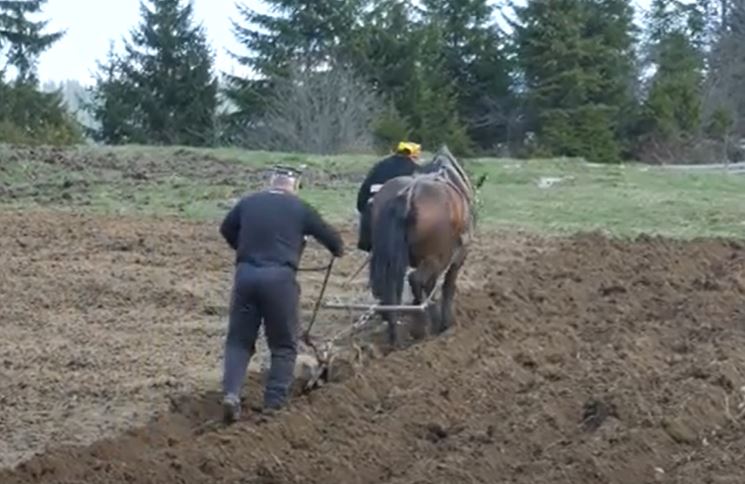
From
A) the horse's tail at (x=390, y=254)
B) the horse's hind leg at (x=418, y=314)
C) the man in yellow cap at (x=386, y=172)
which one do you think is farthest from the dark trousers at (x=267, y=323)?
the man in yellow cap at (x=386, y=172)

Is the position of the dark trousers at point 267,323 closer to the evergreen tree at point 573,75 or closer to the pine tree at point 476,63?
the evergreen tree at point 573,75

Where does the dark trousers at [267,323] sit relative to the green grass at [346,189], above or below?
above

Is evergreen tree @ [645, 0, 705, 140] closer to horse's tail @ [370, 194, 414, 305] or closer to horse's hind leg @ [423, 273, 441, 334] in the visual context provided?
horse's hind leg @ [423, 273, 441, 334]

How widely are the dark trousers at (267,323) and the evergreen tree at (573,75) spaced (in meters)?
36.1

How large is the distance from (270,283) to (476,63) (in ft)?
132

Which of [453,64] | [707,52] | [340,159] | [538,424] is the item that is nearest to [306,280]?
[538,424]

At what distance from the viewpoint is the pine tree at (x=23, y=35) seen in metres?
49.6

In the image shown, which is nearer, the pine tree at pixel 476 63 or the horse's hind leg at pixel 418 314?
the horse's hind leg at pixel 418 314

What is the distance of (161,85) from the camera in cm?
4759

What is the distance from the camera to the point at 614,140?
47844 millimetres

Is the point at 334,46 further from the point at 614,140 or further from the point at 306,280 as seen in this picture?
the point at 306,280

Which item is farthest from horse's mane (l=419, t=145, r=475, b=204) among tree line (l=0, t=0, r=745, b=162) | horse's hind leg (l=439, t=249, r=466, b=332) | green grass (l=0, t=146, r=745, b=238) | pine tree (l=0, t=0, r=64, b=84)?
Answer: pine tree (l=0, t=0, r=64, b=84)

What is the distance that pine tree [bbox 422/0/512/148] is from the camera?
49312mm

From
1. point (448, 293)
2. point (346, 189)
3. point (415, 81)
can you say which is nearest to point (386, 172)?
point (448, 293)
